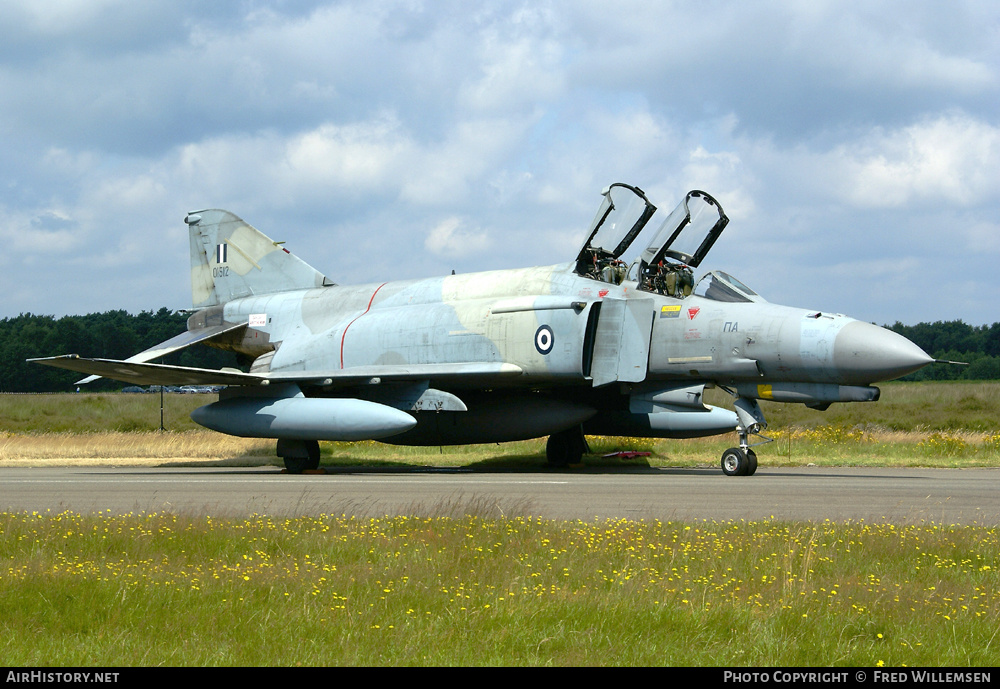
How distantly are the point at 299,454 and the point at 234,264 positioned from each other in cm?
674

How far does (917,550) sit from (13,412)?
34.7 metres

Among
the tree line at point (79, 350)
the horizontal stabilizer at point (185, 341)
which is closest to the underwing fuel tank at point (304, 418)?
the horizontal stabilizer at point (185, 341)

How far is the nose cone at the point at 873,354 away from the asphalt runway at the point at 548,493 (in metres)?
1.58

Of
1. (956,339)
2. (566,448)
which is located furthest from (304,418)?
(956,339)

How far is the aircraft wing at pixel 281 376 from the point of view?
55.5 ft

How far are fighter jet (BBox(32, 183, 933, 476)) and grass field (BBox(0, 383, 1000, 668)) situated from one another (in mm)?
6296

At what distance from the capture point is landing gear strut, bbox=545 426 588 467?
19.5 meters

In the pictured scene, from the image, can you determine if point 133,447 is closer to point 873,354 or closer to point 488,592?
point 873,354

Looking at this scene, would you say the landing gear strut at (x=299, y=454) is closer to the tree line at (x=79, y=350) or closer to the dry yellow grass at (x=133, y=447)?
the dry yellow grass at (x=133, y=447)

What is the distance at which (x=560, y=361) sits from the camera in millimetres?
16578

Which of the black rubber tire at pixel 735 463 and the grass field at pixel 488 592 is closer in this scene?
the grass field at pixel 488 592

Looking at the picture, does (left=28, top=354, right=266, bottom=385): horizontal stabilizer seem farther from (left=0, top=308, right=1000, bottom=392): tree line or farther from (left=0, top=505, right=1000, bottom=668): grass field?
(left=0, top=308, right=1000, bottom=392): tree line

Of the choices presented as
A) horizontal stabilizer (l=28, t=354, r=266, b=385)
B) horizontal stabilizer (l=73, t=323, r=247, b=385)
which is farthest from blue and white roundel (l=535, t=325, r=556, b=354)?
horizontal stabilizer (l=73, t=323, r=247, b=385)
